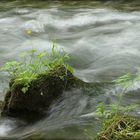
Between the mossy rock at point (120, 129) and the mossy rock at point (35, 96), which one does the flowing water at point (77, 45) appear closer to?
the mossy rock at point (35, 96)

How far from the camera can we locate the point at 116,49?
7746 mm

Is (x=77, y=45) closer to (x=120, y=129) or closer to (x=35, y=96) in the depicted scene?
(x=35, y=96)

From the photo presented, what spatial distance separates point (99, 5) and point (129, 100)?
6.37 m

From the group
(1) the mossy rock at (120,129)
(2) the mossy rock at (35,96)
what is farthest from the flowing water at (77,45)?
(1) the mossy rock at (120,129)

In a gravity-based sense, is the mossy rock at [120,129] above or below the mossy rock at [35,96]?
above

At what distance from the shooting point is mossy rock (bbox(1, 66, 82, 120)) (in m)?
4.94

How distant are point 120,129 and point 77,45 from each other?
4.45 m

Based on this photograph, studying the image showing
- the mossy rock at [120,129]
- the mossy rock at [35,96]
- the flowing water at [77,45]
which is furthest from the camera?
the mossy rock at [35,96]

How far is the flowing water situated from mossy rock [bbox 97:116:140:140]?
1.54 feet

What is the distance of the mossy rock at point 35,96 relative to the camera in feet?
16.2

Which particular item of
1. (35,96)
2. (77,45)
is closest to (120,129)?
(35,96)

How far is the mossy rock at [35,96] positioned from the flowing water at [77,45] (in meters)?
0.10

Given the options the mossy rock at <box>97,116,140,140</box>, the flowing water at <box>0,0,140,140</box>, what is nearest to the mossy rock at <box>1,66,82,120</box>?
the flowing water at <box>0,0,140,140</box>

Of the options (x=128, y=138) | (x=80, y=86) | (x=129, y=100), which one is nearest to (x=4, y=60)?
(x=80, y=86)
